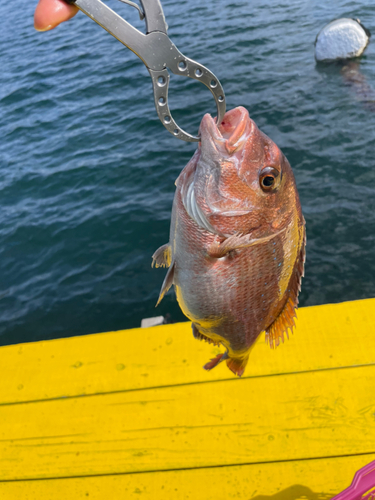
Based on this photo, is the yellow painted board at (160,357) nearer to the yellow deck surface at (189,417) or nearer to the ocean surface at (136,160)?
the yellow deck surface at (189,417)

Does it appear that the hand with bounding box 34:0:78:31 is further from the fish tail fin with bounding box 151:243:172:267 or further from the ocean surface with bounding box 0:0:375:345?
the ocean surface with bounding box 0:0:375:345

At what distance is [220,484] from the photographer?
270cm

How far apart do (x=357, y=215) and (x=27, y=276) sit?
191 inches

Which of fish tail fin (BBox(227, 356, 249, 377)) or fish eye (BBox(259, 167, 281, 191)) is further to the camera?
fish tail fin (BBox(227, 356, 249, 377))

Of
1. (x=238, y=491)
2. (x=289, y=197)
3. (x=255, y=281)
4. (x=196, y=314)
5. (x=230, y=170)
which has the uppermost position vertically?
(x=230, y=170)

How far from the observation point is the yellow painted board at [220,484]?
261cm

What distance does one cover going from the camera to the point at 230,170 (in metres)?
1.81

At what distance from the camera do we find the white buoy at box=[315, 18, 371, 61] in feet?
31.0

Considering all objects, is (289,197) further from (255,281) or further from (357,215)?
(357,215)

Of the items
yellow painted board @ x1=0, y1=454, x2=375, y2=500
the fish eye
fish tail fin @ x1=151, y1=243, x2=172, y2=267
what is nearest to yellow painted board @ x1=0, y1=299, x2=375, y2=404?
yellow painted board @ x1=0, y1=454, x2=375, y2=500

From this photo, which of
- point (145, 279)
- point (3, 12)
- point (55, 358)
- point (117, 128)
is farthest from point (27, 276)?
point (3, 12)

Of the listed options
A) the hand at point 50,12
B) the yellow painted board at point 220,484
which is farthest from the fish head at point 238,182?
the yellow painted board at point 220,484

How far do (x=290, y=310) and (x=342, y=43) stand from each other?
30.6ft

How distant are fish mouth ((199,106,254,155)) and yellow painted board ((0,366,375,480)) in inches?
76.4
